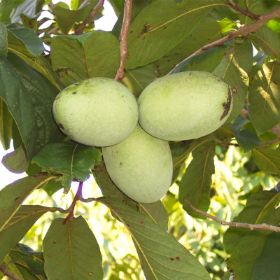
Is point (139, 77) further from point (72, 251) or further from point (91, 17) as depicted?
point (72, 251)

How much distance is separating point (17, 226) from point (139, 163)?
15.2 inches

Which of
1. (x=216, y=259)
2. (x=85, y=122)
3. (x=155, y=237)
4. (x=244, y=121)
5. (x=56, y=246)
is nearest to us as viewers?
(x=85, y=122)

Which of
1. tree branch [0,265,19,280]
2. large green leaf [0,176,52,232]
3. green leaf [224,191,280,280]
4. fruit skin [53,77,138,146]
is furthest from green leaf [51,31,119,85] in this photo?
green leaf [224,191,280,280]

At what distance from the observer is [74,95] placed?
2.95ft

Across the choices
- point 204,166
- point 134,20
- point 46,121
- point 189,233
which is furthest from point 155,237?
point 189,233

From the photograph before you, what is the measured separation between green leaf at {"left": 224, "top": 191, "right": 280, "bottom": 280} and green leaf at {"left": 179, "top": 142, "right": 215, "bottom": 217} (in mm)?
157

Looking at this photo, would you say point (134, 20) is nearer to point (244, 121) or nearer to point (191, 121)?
point (191, 121)

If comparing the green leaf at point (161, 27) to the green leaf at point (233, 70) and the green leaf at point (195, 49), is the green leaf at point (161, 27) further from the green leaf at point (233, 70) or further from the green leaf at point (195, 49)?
the green leaf at point (233, 70)

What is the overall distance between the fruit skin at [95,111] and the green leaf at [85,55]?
10 centimetres

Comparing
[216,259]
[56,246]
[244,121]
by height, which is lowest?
[216,259]

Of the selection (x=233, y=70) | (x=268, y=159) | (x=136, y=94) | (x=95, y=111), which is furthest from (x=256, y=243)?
(x=95, y=111)

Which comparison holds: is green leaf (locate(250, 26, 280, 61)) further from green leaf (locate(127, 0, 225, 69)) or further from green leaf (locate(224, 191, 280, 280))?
green leaf (locate(224, 191, 280, 280))

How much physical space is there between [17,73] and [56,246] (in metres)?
0.41

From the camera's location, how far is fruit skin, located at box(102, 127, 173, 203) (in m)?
0.98
